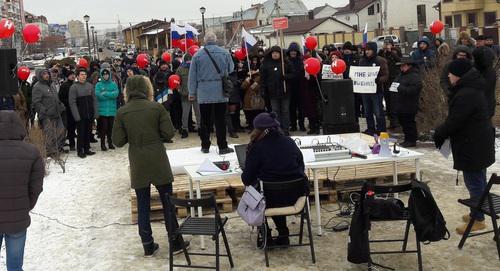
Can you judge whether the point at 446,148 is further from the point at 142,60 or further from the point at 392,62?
the point at 142,60

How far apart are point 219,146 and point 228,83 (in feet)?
2.96

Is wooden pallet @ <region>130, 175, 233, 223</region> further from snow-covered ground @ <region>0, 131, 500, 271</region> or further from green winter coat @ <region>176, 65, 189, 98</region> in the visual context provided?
green winter coat @ <region>176, 65, 189, 98</region>

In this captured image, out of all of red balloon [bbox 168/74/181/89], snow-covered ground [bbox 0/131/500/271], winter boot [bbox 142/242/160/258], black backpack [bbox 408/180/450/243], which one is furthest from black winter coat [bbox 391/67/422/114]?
winter boot [bbox 142/242/160/258]

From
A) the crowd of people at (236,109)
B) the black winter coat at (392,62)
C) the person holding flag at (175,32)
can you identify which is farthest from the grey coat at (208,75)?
the person holding flag at (175,32)

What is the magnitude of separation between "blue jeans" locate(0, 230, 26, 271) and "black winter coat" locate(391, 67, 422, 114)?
7.13 m

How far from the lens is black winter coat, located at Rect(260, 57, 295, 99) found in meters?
10.8

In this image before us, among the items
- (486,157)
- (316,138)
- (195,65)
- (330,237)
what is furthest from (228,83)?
(486,157)

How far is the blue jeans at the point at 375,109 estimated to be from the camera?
423 inches

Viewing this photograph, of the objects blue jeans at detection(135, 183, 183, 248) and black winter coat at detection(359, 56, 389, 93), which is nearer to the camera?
blue jeans at detection(135, 183, 183, 248)

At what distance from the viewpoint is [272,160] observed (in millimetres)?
5367

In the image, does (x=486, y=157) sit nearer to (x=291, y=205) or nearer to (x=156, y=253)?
(x=291, y=205)

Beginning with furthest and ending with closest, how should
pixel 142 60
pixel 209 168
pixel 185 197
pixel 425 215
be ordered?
pixel 142 60 → pixel 185 197 → pixel 209 168 → pixel 425 215

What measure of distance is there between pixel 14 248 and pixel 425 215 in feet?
11.5

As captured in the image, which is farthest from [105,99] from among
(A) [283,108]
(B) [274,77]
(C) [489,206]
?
(C) [489,206]
